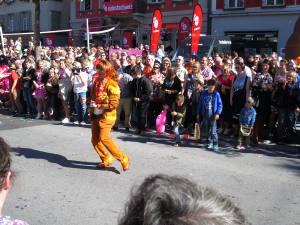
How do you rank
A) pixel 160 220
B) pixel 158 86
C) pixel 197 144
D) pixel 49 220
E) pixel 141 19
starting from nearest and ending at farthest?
pixel 160 220
pixel 49 220
pixel 197 144
pixel 158 86
pixel 141 19

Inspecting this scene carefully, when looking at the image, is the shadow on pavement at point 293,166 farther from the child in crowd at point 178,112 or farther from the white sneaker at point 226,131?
the child in crowd at point 178,112

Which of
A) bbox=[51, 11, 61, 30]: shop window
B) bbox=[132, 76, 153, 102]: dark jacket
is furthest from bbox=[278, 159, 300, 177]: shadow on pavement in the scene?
bbox=[51, 11, 61, 30]: shop window

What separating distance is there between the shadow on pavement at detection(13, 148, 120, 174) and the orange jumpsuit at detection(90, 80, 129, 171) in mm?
202

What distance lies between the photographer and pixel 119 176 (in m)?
6.70

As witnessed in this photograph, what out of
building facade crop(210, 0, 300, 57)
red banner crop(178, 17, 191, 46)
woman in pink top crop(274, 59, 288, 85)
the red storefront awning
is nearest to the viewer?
woman in pink top crop(274, 59, 288, 85)

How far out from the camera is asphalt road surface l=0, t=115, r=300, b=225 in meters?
5.20

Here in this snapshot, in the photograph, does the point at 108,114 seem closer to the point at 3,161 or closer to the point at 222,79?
the point at 222,79

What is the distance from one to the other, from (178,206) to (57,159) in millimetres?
6763

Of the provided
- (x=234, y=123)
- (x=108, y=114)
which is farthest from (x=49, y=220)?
(x=234, y=123)

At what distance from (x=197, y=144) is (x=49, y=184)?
3777 millimetres

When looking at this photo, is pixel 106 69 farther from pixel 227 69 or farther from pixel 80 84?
pixel 80 84

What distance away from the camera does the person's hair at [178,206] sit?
3.94ft

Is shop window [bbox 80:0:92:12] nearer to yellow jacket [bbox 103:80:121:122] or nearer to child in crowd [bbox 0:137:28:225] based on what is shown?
yellow jacket [bbox 103:80:121:122]

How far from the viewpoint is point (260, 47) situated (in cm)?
2477
